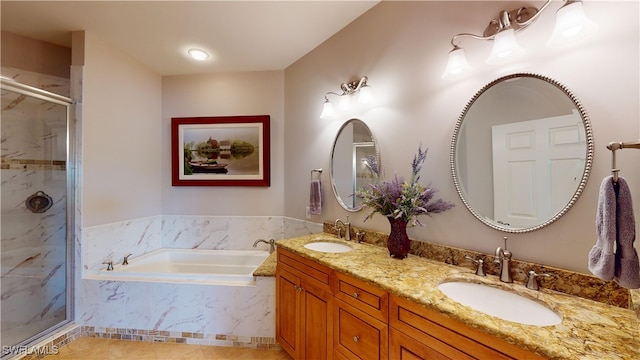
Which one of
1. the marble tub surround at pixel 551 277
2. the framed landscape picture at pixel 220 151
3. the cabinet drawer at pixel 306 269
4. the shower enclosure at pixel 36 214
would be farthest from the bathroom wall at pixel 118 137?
the marble tub surround at pixel 551 277

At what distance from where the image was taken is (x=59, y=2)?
181 centimetres

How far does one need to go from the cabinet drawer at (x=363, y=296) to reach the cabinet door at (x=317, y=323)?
119 millimetres

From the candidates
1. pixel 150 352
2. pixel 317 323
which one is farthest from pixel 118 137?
pixel 317 323

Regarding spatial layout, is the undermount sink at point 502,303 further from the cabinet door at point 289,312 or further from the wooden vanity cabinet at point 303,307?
the cabinet door at point 289,312

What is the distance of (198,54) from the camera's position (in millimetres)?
2471

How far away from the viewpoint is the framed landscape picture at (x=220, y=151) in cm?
279

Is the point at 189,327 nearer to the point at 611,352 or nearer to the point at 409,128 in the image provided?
the point at 409,128

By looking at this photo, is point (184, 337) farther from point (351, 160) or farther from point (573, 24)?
point (573, 24)

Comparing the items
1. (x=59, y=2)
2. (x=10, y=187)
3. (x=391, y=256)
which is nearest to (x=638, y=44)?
(x=391, y=256)

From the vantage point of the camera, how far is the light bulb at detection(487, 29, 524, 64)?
1.12 m

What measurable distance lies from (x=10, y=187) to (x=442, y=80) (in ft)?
11.4

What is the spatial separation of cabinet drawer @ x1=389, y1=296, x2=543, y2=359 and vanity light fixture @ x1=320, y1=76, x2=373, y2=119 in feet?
4.53

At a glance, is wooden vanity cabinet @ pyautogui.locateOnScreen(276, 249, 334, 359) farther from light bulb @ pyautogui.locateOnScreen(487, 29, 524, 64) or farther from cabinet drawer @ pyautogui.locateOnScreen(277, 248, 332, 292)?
light bulb @ pyautogui.locateOnScreen(487, 29, 524, 64)

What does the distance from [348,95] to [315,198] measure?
923 mm
